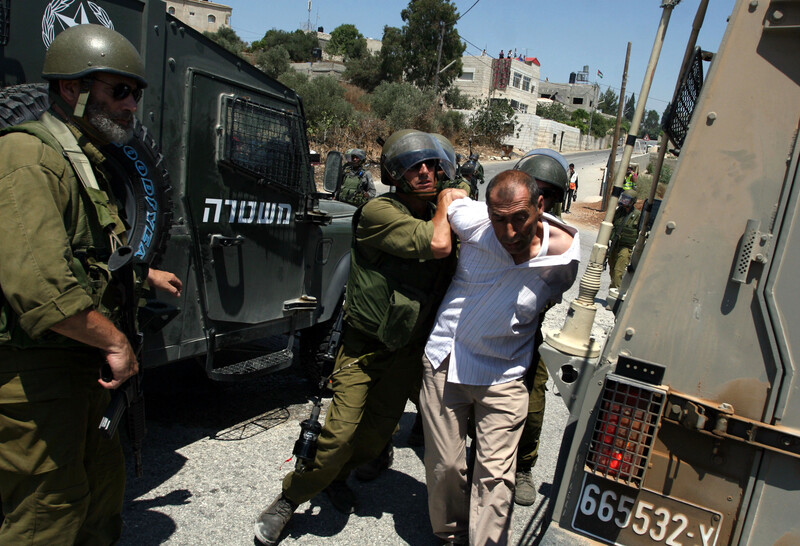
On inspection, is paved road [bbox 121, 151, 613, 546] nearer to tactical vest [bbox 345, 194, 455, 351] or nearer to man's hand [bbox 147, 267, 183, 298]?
tactical vest [bbox 345, 194, 455, 351]

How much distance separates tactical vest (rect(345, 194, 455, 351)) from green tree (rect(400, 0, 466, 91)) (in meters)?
53.0

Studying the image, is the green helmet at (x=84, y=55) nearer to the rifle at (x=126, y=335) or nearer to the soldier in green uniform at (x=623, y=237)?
the rifle at (x=126, y=335)

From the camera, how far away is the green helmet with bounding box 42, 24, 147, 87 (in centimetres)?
205

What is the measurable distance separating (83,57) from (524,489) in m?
3.03

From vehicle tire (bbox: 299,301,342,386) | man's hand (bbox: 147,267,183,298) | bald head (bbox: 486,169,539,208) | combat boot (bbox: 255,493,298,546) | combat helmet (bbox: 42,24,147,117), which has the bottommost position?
combat boot (bbox: 255,493,298,546)

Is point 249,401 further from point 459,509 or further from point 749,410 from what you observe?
point 749,410

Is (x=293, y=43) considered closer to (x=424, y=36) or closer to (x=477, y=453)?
(x=424, y=36)

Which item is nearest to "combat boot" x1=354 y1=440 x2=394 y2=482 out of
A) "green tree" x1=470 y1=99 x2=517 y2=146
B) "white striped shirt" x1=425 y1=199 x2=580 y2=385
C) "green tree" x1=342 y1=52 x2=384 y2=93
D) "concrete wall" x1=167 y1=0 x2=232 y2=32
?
"white striped shirt" x1=425 y1=199 x2=580 y2=385

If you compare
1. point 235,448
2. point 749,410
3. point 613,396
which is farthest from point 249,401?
point 749,410

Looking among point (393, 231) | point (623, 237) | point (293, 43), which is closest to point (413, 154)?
point (393, 231)

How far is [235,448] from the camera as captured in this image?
3.79 m

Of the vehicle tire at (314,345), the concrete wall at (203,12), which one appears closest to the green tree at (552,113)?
the concrete wall at (203,12)

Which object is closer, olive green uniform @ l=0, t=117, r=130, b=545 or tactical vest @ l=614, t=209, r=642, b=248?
olive green uniform @ l=0, t=117, r=130, b=545

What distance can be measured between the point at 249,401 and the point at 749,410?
11.6 ft
